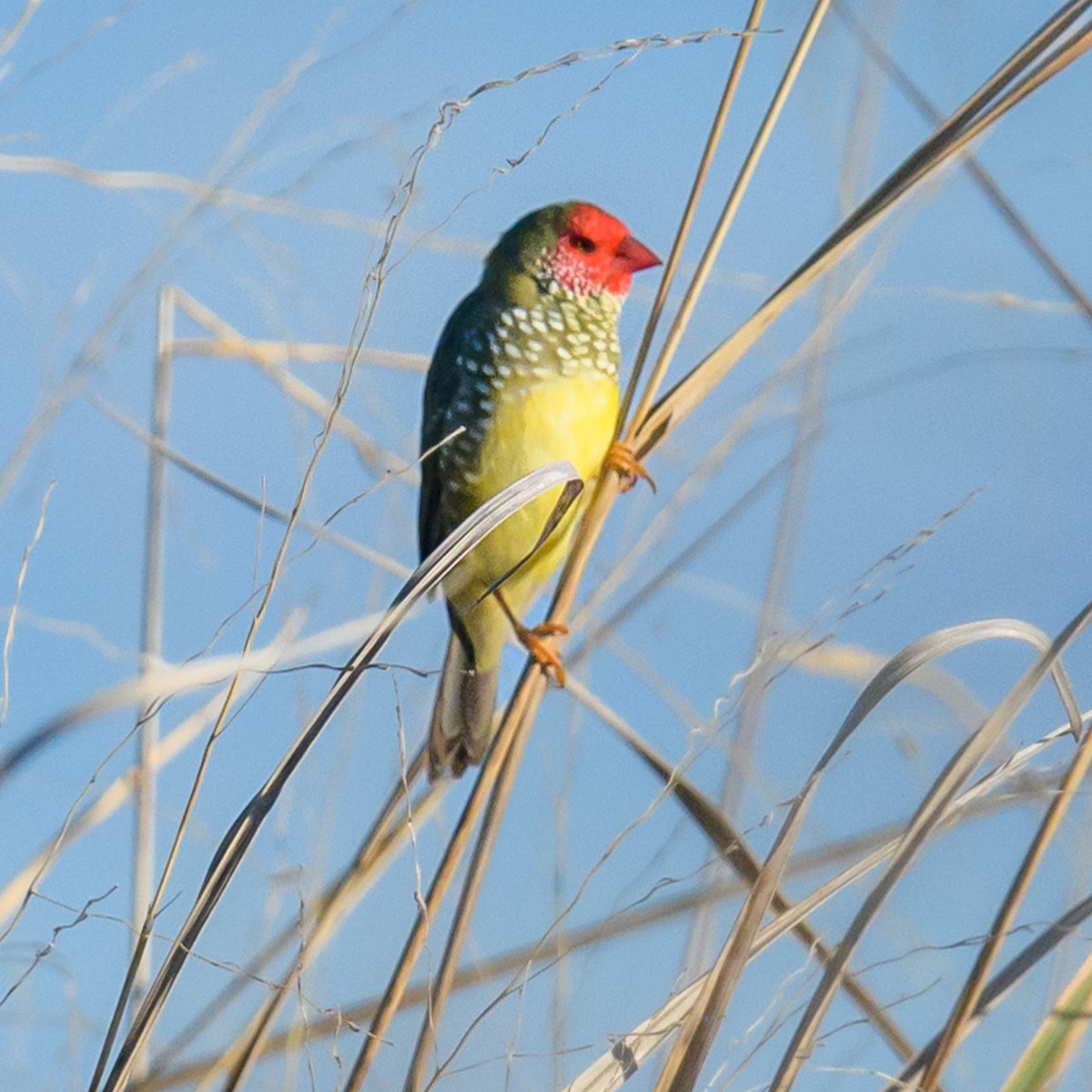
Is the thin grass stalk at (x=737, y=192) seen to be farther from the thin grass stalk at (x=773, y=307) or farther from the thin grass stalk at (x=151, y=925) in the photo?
the thin grass stalk at (x=151, y=925)

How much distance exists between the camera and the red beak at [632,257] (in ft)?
7.95

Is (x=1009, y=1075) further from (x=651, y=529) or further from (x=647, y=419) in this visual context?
(x=651, y=529)

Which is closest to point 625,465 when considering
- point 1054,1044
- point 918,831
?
point 918,831

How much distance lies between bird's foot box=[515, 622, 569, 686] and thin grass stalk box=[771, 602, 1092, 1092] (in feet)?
1.77

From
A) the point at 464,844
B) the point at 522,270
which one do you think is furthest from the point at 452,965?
the point at 522,270

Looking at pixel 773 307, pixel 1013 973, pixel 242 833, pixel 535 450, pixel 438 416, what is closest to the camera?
pixel 242 833

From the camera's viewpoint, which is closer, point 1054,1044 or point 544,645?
point 1054,1044

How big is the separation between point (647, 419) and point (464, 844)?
1.91ft

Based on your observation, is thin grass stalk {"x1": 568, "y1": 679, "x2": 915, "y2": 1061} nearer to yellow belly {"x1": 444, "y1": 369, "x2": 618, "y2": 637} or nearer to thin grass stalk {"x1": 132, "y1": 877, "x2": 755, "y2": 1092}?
thin grass stalk {"x1": 132, "y1": 877, "x2": 755, "y2": 1092}

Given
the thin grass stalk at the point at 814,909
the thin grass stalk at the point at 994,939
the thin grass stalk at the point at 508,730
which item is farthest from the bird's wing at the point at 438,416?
the thin grass stalk at the point at 994,939

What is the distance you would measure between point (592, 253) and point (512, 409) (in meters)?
0.37

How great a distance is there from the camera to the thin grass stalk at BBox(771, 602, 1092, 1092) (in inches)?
42.5

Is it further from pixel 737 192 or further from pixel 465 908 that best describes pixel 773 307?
pixel 465 908

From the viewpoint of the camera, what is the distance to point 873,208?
54.2 inches
